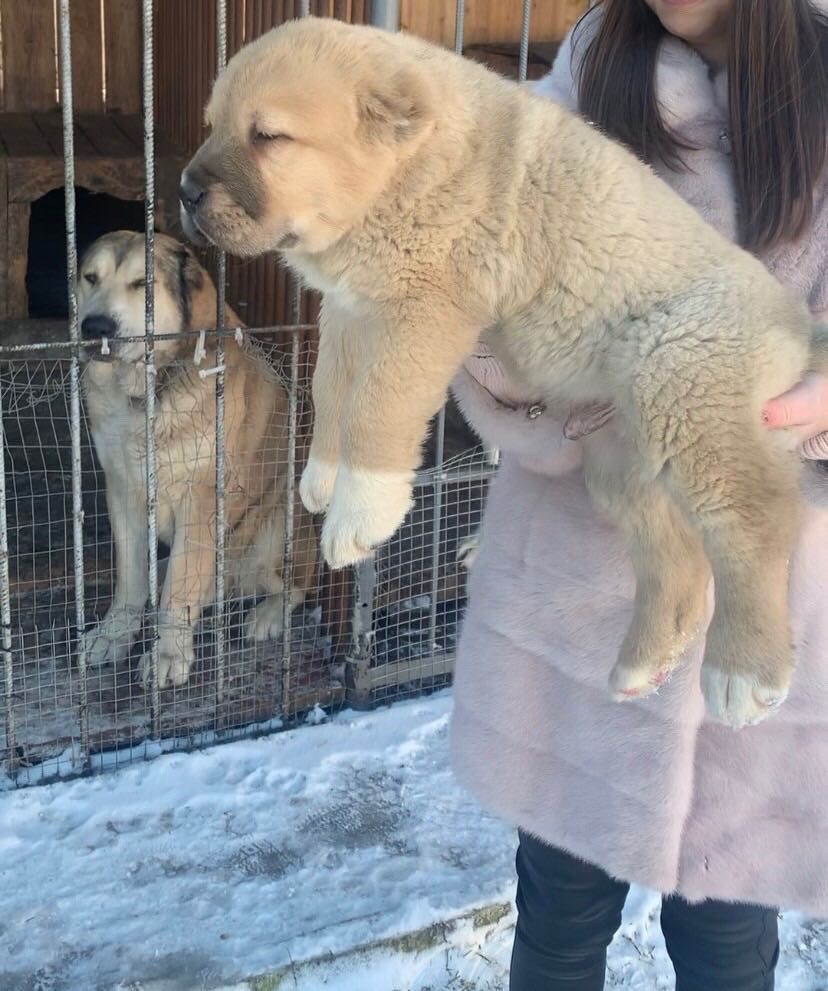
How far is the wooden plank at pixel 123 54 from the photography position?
6.60 m

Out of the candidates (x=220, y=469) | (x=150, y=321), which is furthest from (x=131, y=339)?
(x=220, y=469)

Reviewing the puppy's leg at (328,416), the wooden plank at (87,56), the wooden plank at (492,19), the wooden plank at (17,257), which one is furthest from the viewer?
the wooden plank at (87,56)

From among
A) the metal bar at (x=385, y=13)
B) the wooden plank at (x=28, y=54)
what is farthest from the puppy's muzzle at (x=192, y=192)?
the wooden plank at (x=28, y=54)

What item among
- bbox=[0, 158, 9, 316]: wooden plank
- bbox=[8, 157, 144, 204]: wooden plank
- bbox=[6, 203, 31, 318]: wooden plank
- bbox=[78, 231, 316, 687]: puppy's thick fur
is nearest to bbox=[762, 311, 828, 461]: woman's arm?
bbox=[78, 231, 316, 687]: puppy's thick fur

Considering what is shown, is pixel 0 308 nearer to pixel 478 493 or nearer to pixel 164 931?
pixel 478 493

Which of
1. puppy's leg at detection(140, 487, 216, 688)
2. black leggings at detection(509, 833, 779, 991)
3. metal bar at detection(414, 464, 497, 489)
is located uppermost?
metal bar at detection(414, 464, 497, 489)

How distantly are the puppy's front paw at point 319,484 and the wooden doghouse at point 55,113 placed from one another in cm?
428

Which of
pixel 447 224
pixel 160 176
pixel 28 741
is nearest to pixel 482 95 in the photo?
pixel 447 224

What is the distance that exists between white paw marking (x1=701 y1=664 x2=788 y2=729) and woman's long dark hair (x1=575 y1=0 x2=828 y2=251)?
0.73 m

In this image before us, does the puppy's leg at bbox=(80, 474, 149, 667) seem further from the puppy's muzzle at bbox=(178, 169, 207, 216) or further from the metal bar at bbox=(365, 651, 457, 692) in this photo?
the puppy's muzzle at bbox=(178, 169, 207, 216)

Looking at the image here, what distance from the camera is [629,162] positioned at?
1695mm

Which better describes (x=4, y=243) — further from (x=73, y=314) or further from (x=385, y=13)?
(x=385, y=13)

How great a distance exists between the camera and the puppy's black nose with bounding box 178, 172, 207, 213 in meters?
1.58

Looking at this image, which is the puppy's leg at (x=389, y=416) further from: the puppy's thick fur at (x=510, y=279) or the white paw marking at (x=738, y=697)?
the white paw marking at (x=738, y=697)
